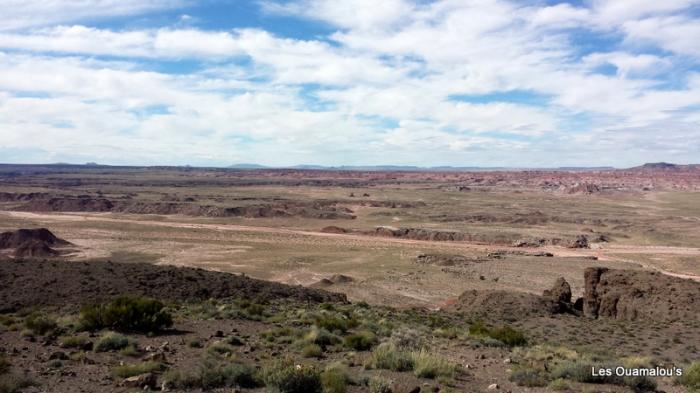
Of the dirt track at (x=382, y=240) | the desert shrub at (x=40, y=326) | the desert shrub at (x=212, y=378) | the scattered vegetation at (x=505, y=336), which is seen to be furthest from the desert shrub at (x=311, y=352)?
the dirt track at (x=382, y=240)

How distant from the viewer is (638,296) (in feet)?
77.0

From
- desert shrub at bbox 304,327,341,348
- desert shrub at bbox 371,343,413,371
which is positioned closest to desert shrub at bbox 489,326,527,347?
desert shrub at bbox 304,327,341,348

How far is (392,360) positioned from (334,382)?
2.28m

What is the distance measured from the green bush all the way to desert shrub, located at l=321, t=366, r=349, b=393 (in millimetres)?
6205

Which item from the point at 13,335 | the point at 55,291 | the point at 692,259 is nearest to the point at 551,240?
the point at 692,259

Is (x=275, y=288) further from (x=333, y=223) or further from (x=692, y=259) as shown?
(x=333, y=223)

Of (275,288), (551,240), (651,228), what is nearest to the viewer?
(275,288)

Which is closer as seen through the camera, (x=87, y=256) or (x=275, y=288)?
(x=275, y=288)

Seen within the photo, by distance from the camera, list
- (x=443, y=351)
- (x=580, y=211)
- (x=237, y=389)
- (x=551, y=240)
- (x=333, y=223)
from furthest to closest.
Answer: (x=580, y=211), (x=333, y=223), (x=551, y=240), (x=443, y=351), (x=237, y=389)

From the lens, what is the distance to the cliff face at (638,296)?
22156 millimetres

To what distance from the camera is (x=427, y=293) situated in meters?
33.1

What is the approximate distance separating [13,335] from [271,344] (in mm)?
6133

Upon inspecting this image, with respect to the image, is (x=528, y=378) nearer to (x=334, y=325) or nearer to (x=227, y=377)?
(x=227, y=377)

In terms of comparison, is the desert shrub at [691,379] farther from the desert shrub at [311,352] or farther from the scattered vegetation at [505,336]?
the desert shrub at [311,352]
